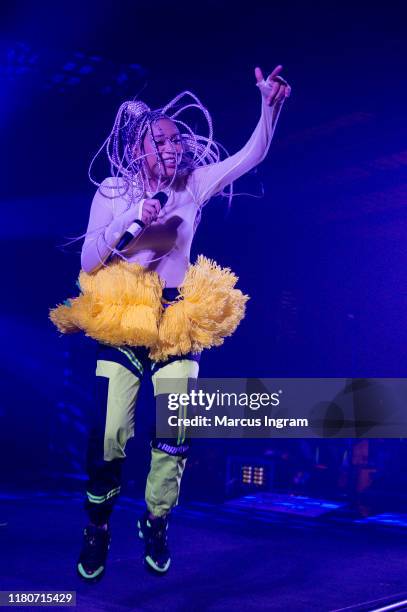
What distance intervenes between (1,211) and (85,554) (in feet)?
8.73

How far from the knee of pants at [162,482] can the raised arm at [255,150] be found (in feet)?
2.84

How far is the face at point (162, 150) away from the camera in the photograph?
243 cm

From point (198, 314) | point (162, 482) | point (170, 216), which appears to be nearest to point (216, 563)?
point (162, 482)

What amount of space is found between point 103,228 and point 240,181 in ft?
6.19

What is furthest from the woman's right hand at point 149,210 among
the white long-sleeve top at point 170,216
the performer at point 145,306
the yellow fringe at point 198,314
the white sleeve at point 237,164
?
the white sleeve at point 237,164

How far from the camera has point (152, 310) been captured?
229 centimetres

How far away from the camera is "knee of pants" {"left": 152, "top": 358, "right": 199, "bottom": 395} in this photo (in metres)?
2.32

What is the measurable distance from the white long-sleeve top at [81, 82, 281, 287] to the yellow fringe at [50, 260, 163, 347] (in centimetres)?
6

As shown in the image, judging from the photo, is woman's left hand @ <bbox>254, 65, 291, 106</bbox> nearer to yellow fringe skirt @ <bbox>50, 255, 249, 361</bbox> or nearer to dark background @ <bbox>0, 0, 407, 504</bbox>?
yellow fringe skirt @ <bbox>50, 255, 249, 361</bbox>

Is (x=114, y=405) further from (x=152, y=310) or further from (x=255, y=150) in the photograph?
(x=255, y=150)

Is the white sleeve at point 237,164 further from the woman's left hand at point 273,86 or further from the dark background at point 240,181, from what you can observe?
the dark background at point 240,181

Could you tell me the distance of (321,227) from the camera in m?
4.71

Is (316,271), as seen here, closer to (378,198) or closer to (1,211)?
(378,198)

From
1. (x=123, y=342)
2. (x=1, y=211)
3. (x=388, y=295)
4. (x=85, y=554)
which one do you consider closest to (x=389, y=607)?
(x=85, y=554)
